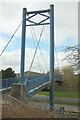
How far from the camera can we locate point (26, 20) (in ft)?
35.7

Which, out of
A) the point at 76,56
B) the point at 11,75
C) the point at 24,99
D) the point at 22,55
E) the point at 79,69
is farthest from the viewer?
the point at 11,75

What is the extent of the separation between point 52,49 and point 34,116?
712 cm

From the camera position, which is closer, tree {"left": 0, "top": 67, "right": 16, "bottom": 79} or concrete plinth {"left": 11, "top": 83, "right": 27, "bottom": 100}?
concrete plinth {"left": 11, "top": 83, "right": 27, "bottom": 100}

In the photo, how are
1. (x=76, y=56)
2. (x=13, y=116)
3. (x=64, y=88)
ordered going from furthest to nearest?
(x=64, y=88) < (x=76, y=56) < (x=13, y=116)

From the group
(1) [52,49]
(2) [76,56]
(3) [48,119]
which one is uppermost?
(1) [52,49]

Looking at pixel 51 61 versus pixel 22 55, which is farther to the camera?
pixel 51 61

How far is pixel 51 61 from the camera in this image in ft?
33.4

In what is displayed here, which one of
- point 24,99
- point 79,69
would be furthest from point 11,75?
point 79,69

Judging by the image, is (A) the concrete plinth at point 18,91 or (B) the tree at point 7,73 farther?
(B) the tree at point 7,73

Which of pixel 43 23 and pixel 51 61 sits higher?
pixel 43 23

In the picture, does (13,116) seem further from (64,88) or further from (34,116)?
(64,88)

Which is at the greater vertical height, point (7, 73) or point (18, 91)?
point (7, 73)

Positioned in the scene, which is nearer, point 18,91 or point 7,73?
point 18,91

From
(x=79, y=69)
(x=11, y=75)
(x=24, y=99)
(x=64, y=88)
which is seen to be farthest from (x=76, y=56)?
(x=64, y=88)
